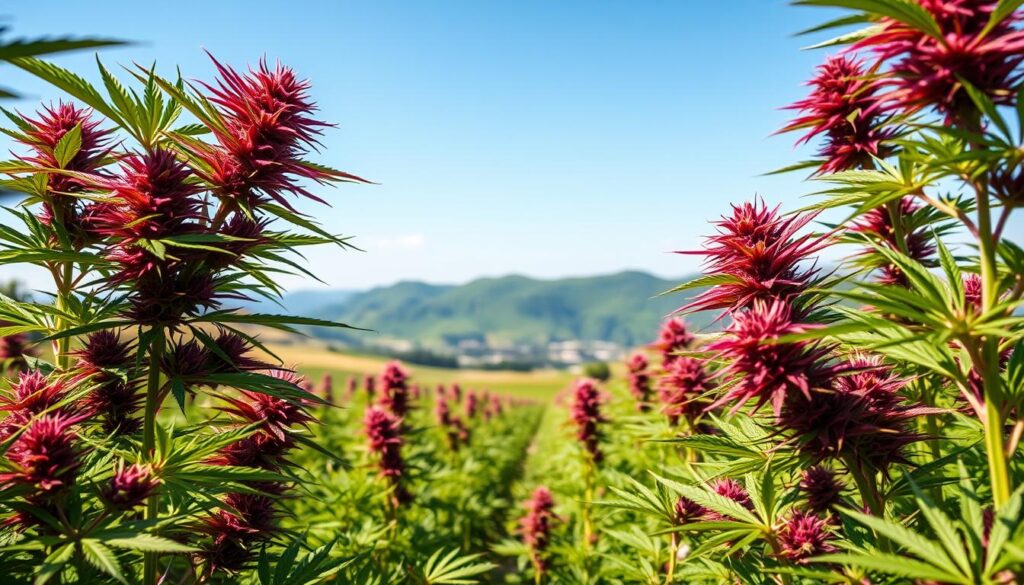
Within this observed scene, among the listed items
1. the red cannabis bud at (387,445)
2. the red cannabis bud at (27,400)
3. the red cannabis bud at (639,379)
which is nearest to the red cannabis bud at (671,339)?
the red cannabis bud at (639,379)

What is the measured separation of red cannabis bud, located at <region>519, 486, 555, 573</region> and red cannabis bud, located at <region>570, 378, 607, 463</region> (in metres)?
0.90

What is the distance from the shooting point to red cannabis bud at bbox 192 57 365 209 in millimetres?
2236

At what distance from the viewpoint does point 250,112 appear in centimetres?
226

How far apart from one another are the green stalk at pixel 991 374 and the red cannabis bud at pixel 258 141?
2.30 metres

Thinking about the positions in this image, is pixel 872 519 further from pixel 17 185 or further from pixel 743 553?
pixel 17 185

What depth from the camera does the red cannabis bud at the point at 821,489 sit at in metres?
2.71

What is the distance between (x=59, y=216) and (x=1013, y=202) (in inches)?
157

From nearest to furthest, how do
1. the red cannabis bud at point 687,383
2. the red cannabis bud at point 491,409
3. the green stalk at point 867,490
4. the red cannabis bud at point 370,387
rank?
1. the green stalk at point 867,490
2. the red cannabis bud at point 687,383
3. the red cannabis bud at point 370,387
4. the red cannabis bud at point 491,409

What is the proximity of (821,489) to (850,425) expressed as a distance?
1.02m

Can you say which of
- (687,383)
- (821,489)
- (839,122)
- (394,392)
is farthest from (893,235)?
(394,392)

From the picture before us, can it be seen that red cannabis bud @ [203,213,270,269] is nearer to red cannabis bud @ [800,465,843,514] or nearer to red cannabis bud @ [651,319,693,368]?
red cannabis bud @ [800,465,843,514]

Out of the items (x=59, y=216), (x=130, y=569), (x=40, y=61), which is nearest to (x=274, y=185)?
(x=40, y=61)

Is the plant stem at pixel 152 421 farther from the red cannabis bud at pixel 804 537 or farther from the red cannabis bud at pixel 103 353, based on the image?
the red cannabis bud at pixel 804 537

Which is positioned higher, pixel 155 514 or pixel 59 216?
pixel 59 216
